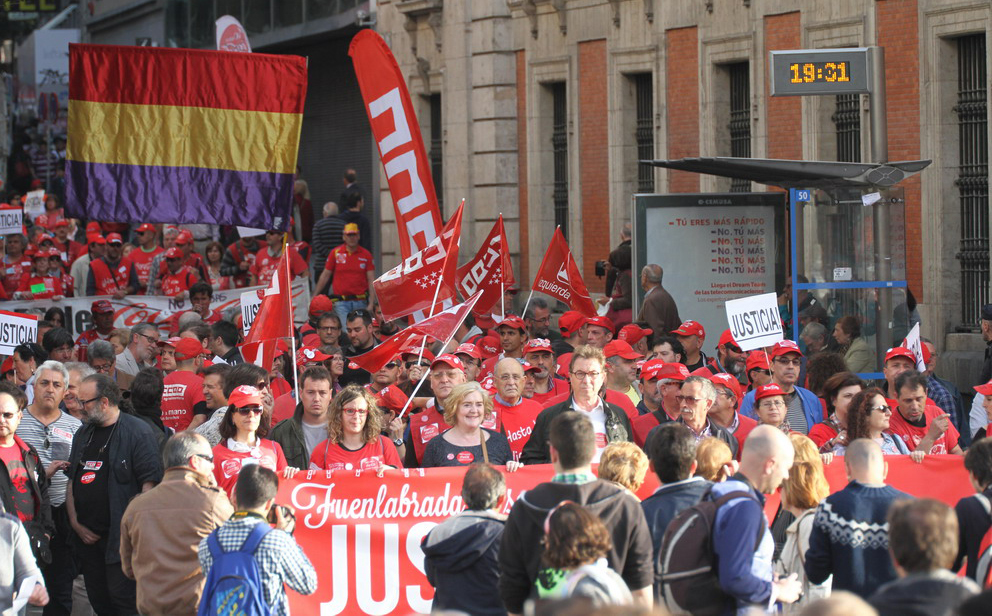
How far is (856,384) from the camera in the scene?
32.3 ft

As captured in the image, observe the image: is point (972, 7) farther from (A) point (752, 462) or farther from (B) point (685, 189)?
(A) point (752, 462)

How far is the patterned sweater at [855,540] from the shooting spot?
21.6ft

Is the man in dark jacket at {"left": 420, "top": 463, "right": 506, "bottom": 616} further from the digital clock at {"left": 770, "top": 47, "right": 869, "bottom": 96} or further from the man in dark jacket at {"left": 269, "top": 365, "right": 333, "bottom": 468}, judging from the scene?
the digital clock at {"left": 770, "top": 47, "right": 869, "bottom": 96}

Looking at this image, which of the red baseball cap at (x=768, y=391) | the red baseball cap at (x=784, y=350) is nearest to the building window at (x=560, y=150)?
the red baseball cap at (x=784, y=350)

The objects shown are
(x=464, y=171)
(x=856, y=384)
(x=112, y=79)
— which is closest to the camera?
(x=856, y=384)

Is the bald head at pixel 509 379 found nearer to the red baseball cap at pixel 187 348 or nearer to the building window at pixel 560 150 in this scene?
the red baseball cap at pixel 187 348

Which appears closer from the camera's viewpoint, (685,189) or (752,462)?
(752,462)

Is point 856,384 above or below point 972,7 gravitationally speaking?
below

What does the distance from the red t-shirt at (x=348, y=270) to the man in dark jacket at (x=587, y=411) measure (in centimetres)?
987

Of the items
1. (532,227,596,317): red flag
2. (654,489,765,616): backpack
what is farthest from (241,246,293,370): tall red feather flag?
(654,489,765,616): backpack

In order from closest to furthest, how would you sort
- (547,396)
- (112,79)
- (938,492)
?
(938,492), (547,396), (112,79)

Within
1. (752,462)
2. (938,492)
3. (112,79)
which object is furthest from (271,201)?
(752,462)

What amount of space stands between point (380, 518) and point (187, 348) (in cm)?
348

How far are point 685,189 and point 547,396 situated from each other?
30.4 feet
